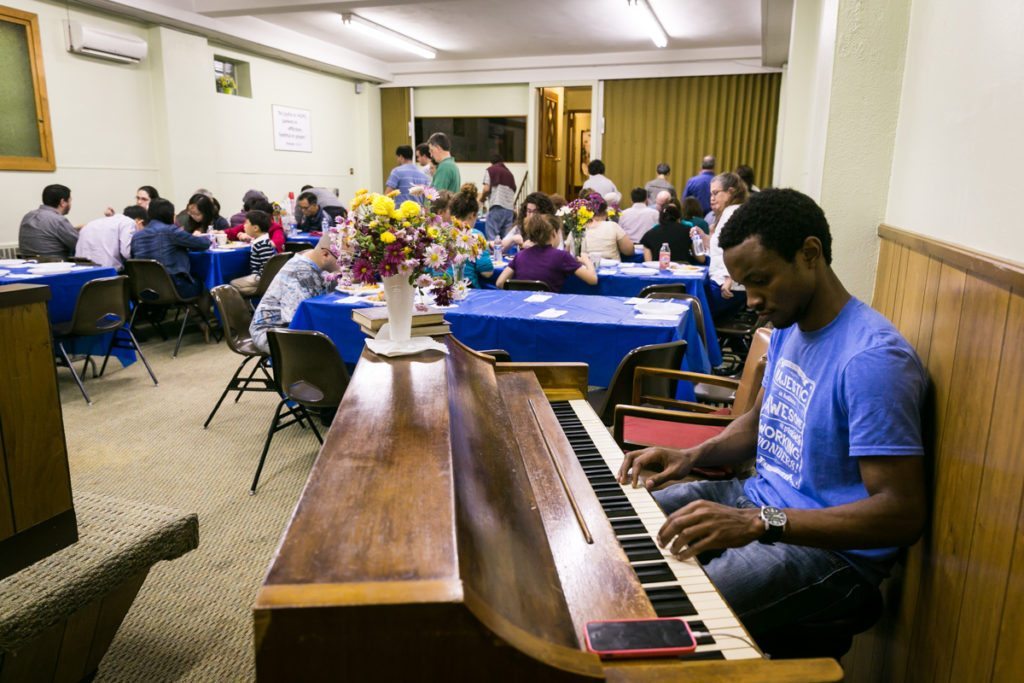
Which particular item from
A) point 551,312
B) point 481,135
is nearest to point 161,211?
point 551,312

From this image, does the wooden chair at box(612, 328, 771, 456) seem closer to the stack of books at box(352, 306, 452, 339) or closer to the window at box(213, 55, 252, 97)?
the stack of books at box(352, 306, 452, 339)

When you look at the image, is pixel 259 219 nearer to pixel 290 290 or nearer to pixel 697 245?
pixel 290 290

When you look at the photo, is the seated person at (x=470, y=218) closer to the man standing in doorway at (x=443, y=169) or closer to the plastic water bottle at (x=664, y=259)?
the plastic water bottle at (x=664, y=259)

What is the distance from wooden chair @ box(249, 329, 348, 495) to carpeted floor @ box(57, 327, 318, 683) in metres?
0.26

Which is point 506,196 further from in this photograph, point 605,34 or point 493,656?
point 493,656

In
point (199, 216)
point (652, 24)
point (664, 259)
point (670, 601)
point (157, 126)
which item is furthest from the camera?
point (652, 24)

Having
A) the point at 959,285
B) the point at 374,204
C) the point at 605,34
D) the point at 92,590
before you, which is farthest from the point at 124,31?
the point at 959,285

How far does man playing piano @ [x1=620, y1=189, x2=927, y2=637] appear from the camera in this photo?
1191 millimetres

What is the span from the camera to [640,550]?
1178 millimetres

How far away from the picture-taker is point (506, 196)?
702cm

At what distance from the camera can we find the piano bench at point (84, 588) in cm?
143

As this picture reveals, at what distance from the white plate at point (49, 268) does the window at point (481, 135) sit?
7692mm

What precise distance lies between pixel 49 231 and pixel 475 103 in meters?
7.38

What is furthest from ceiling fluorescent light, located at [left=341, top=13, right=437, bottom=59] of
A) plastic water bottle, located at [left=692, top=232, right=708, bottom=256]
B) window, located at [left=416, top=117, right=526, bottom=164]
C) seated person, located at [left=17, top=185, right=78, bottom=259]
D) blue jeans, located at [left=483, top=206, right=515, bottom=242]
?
plastic water bottle, located at [left=692, top=232, right=708, bottom=256]
